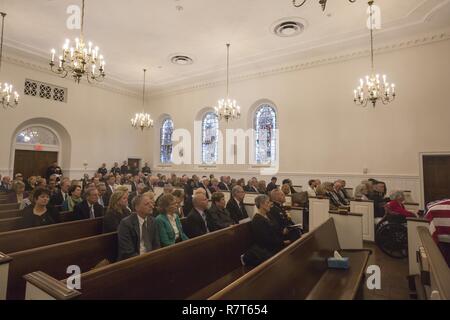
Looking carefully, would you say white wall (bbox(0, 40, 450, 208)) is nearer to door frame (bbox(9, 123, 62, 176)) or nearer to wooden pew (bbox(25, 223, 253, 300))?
door frame (bbox(9, 123, 62, 176))

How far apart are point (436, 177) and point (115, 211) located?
830 cm

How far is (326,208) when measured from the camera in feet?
17.4

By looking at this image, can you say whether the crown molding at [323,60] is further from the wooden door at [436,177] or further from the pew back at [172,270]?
the pew back at [172,270]

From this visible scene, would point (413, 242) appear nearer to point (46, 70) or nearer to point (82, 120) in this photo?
point (82, 120)

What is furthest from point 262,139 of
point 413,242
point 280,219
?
point 413,242

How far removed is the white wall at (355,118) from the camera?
7461mm

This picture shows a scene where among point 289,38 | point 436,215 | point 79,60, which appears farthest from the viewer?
point 289,38

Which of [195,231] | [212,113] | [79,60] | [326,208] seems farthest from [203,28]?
[195,231]

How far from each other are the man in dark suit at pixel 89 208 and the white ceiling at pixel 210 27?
16.7 ft

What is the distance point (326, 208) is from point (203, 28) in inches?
232

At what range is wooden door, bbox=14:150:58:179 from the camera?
32.3 feet

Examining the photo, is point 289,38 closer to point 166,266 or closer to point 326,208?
point 326,208

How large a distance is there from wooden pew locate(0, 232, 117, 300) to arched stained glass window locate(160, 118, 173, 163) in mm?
10757

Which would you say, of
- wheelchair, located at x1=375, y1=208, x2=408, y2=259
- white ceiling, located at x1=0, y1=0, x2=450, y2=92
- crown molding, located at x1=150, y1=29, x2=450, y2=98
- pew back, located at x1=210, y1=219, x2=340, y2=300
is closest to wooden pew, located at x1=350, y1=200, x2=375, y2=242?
wheelchair, located at x1=375, y1=208, x2=408, y2=259
